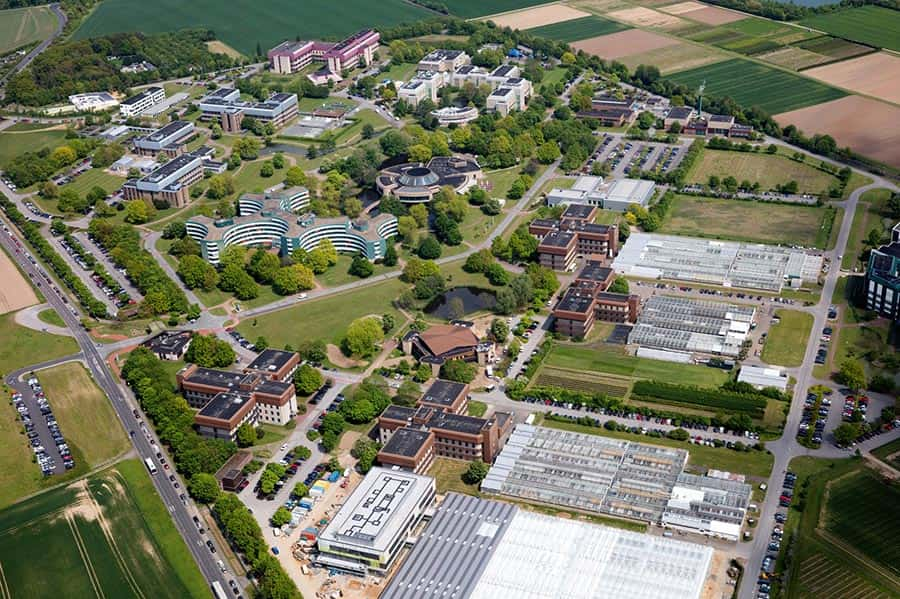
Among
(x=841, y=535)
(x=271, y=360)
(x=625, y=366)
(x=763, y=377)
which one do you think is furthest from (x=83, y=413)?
(x=841, y=535)

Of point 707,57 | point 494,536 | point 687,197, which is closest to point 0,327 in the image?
point 494,536

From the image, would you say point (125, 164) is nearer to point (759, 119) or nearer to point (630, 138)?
point (630, 138)

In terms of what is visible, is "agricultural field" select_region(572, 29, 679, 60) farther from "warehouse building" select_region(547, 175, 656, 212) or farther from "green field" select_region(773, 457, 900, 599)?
"green field" select_region(773, 457, 900, 599)

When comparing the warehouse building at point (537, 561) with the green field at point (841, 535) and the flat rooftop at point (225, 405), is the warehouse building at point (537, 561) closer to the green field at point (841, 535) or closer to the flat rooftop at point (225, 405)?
the green field at point (841, 535)

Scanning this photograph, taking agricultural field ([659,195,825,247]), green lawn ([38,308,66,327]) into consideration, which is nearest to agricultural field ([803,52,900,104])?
agricultural field ([659,195,825,247])

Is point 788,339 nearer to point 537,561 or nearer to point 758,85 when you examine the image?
point 537,561
